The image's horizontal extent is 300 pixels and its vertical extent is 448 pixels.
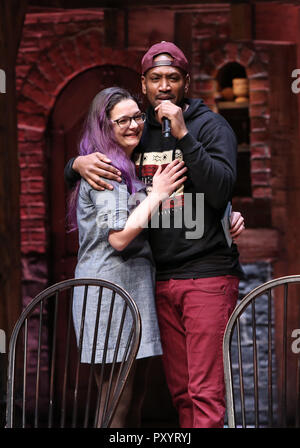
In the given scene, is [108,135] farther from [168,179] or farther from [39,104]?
[39,104]

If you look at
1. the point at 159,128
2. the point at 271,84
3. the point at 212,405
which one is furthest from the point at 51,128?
the point at 212,405

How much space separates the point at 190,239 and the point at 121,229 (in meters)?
0.23

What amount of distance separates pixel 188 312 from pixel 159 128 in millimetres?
586

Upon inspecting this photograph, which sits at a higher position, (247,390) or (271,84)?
(271,84)

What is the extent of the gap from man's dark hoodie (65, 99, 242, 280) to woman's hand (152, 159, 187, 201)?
4cm

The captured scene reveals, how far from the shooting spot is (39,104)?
3.71m

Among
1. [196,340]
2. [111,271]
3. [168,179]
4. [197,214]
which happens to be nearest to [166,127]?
[168,179]

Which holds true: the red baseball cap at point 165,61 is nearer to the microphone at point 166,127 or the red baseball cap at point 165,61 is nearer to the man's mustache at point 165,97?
the man's mustache at point 165,97

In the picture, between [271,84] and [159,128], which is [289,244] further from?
[159,128]

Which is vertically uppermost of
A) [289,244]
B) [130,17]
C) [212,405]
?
[130,17]

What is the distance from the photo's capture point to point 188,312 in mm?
2111

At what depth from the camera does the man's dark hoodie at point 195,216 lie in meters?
2.10

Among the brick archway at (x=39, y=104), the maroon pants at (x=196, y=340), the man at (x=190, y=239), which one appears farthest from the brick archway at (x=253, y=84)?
the maroon pants at (x=196, y=340)

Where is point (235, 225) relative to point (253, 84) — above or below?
below
